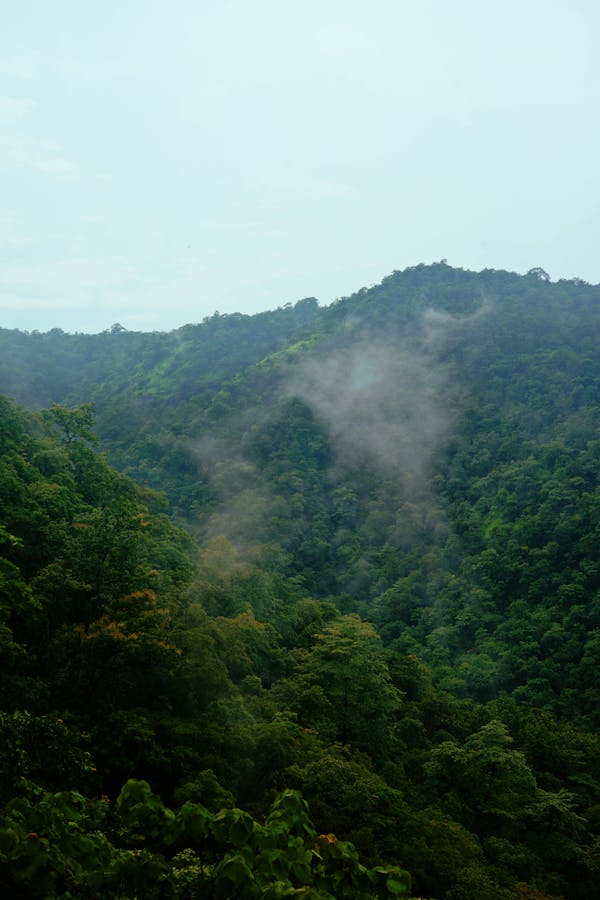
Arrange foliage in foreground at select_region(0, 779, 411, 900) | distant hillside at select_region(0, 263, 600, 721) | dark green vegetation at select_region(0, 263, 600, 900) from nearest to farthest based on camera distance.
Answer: foliage in foreground at select_region(0, 779, 411, 900) < dark green vegetation at select_region(0, 263, 600, 900) < distant hillside at select_region(0, 263, 600, 721)

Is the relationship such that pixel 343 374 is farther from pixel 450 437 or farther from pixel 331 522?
pixel 331 522

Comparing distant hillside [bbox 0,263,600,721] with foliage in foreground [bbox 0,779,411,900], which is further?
distant hillside [bbox 0,263,600,721]

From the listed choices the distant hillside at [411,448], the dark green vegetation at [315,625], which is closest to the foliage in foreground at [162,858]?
the dark green vegetation at [315,625]

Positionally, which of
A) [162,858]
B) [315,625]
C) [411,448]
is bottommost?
[162,858]

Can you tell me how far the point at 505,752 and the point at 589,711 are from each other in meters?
17.3

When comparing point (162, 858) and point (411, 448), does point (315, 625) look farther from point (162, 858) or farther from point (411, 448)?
point (411, 448)

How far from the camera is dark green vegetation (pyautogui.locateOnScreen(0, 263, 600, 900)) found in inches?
261

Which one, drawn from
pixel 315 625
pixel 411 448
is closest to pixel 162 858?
pixel 315 625

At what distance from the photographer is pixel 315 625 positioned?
1215 inches

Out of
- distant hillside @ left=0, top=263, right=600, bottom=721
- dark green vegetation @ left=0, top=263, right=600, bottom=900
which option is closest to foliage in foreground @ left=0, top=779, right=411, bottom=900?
dark green vegetation @ left=0, top=263, right=600, bottom=900

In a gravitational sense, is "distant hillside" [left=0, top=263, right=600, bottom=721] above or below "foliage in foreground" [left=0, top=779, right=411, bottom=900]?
→ above

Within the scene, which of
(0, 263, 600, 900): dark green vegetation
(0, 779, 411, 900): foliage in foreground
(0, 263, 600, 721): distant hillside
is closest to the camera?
(0, 779, 411, 900): foliage in foreground

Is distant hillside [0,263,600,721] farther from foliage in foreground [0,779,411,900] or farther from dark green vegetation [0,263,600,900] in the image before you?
foliage in foreground [0,779,411,900]

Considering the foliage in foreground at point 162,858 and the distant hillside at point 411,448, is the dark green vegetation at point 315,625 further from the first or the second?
the distant hillside at point 411,448
